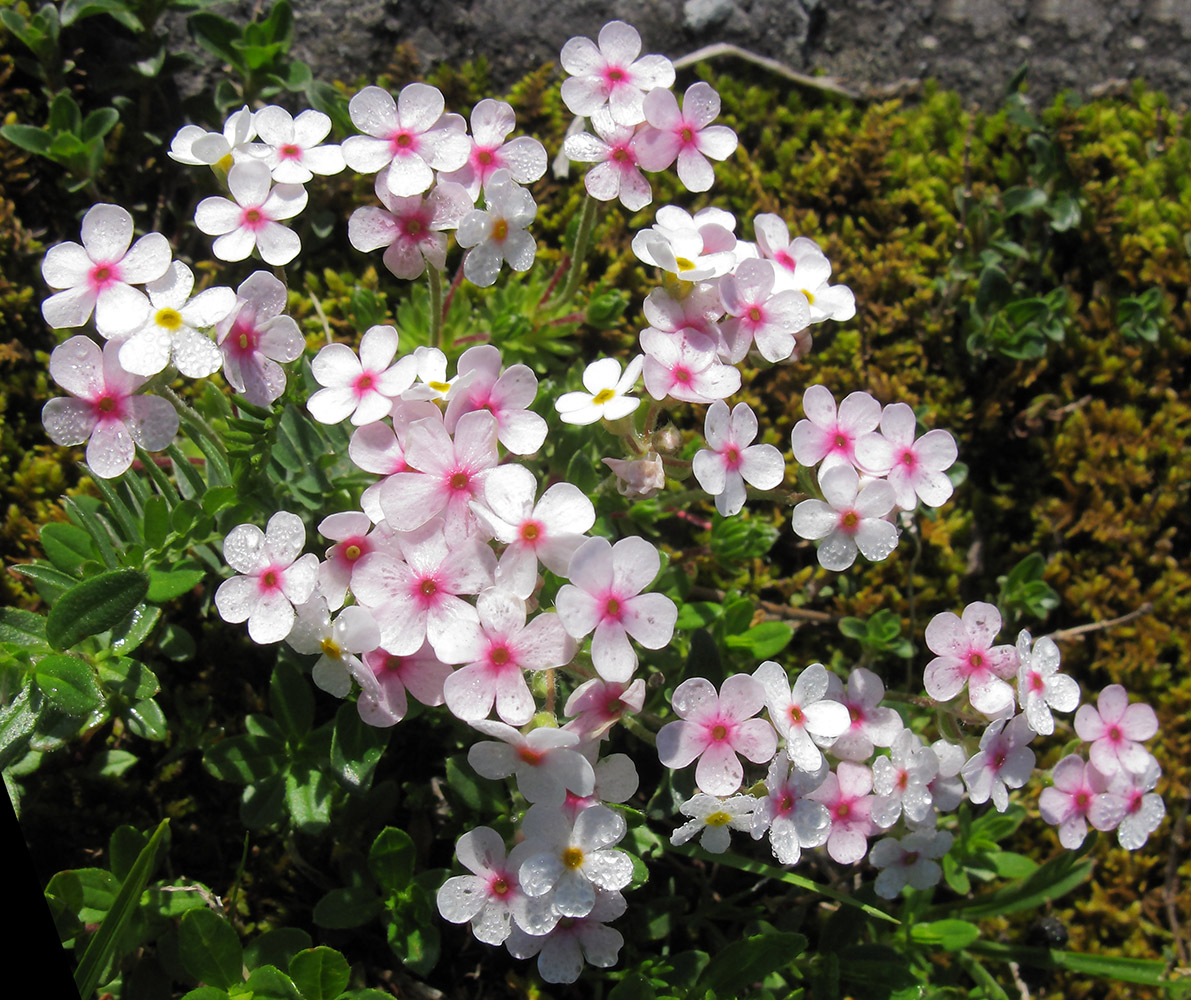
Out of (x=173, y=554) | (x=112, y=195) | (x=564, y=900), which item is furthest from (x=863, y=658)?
(x=112, y=195)

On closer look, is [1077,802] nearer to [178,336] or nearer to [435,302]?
[435,302]

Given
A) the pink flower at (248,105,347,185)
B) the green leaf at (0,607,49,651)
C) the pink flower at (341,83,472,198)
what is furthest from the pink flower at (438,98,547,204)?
the green leaf at (0,607,49,651)

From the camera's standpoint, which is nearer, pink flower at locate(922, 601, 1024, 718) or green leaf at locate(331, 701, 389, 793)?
green leaf at locate(331, 701, 389, 793)

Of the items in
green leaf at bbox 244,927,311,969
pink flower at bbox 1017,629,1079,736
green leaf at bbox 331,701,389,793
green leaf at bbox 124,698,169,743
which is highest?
pink flower at bbox 1017,629,1079,736

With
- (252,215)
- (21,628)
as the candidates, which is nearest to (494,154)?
(252,215)

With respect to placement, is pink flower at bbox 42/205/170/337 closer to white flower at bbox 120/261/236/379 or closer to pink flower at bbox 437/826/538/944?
white flower at bbox 120/261/236/379
